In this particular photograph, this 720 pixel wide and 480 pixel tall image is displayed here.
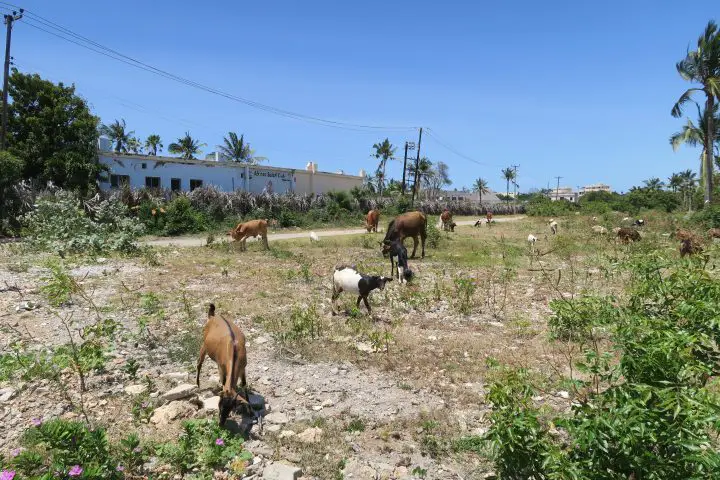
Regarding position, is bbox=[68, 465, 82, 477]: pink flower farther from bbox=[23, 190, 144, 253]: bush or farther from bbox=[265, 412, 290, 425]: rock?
bbox=[23, 190, 144, 253]: bush

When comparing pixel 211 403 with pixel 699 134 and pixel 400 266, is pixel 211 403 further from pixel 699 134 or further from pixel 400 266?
pixel 699 134

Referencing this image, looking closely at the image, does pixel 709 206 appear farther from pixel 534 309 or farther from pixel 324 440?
pixel 324 440

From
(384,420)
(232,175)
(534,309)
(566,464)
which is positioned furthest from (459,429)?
(232,175)

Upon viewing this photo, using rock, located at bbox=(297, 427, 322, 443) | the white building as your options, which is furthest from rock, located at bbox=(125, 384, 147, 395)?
the white building

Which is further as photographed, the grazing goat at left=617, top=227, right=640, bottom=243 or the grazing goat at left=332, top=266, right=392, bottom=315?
the grazing goat at left=617, top=227, right=640, bottom=243

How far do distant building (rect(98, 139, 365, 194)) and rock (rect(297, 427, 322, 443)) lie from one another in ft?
81.9

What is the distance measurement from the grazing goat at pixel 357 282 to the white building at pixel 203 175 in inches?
796

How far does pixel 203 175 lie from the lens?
104 ft

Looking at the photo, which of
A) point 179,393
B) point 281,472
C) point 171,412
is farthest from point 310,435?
point 179,393

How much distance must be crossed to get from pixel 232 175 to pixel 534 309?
88.5 feet

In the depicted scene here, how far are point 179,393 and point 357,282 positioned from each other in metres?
4.12

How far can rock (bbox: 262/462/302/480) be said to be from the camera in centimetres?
405

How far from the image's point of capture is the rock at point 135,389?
5496 millimetres

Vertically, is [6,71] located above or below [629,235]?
above
